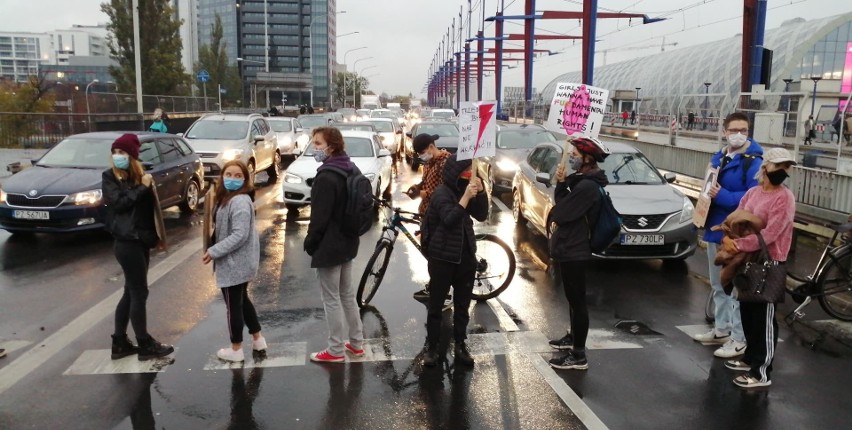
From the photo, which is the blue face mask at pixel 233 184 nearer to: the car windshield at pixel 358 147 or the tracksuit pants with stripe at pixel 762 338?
the tracksuit pants with stripe at pixel 762 338

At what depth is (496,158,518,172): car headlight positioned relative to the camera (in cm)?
Answer: 1522

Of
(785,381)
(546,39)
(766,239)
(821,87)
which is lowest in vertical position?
(785,381)

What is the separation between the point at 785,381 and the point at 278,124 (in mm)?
21881

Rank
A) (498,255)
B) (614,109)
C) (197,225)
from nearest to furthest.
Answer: (498,255) < (197,225) < (614,109)

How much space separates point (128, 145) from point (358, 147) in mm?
9610

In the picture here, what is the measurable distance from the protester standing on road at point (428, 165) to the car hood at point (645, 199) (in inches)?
111

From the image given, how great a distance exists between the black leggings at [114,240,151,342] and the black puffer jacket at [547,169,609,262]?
3193 mm

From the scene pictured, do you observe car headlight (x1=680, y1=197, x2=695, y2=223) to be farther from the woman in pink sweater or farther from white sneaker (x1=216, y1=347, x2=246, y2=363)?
white sneaker (x1=216, y1=347, x2=246, y2=363)

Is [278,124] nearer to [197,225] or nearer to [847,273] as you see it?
[197,225]

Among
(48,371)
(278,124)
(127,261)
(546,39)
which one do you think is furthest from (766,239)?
(546,39)

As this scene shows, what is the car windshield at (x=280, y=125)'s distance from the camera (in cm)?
2441

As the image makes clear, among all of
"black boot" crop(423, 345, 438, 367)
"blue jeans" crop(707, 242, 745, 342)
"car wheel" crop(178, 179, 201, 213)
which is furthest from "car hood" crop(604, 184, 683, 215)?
"car wheel" crop(178, 179, 201, 213)

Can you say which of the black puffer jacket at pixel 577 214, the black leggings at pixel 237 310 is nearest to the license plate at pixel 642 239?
the black puffer jacket at pixel 577 214

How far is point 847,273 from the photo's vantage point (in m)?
6.54
